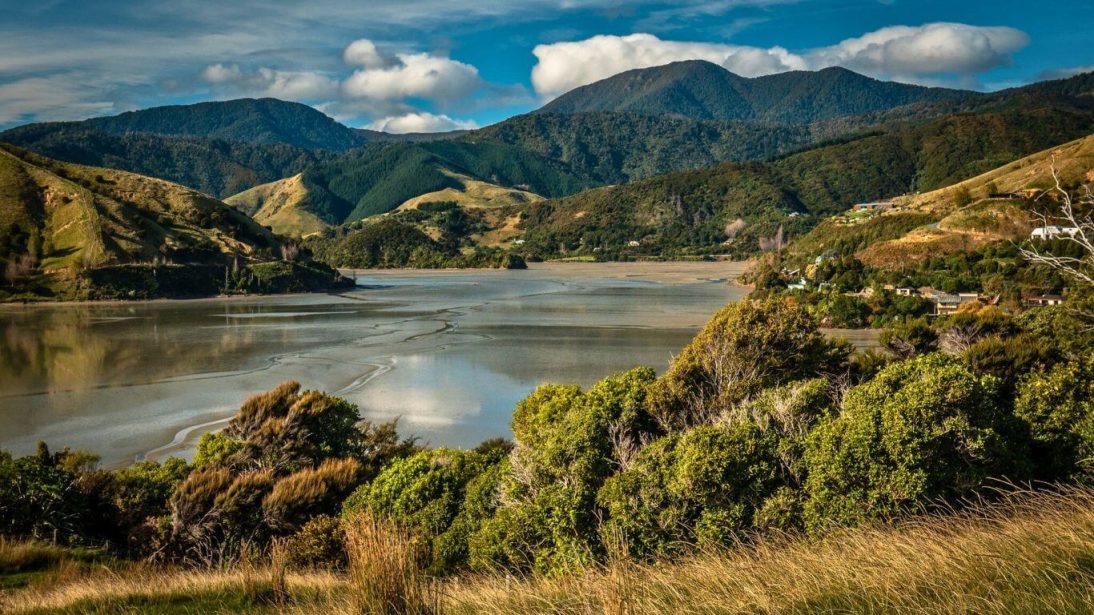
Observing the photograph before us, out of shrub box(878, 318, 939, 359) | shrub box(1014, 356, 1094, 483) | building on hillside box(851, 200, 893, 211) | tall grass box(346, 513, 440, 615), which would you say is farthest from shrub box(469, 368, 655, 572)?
building on hillside box(851, 200, 893, 211)

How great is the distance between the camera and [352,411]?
59.2 feet

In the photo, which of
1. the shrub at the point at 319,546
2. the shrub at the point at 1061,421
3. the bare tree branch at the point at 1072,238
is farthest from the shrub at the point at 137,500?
the shrub at the point at 1061,421

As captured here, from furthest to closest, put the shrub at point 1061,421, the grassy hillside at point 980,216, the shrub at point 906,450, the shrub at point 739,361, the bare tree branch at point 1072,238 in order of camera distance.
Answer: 1. the grassy hillside at point 980,216
2. the shrub at point 739,361
3. the shrub at point 1061,421
4. the shrub at point 906,450
5. the bare tree branch at point 1072,238

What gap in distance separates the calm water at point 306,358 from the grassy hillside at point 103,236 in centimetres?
786

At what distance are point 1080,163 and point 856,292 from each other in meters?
36.0

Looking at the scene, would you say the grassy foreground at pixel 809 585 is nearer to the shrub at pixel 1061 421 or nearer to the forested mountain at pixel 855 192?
the shrub at pixel 1061 421

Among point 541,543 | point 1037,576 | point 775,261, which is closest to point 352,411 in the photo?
point 541,543

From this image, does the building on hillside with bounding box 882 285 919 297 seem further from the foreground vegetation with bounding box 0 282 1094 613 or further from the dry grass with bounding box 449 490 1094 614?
the dry grass with bounding box 449 490 1094 614

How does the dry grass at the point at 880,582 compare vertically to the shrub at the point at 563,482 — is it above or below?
above

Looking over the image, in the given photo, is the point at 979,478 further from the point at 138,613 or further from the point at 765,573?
the point at 138,613

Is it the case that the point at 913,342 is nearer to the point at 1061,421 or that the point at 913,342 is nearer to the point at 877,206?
the point at 1061,421

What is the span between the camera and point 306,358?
3859cm

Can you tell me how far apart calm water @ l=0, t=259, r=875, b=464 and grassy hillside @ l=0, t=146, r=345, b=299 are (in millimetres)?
7864

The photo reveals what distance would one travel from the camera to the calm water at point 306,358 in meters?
24.6
